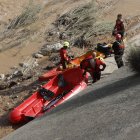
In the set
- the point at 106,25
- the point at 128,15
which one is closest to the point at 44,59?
the point at 106,25

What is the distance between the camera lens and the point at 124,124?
31.2 ft

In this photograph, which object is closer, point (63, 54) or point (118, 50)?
point (118, 50)

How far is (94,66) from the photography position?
47.8ft

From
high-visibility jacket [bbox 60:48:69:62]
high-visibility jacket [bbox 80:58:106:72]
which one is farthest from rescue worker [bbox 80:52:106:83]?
high-visibility jacket [bbox 60:48:69:62]

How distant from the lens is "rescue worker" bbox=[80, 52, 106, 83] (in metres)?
14.5

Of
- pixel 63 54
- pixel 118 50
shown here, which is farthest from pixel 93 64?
pixel 63 54

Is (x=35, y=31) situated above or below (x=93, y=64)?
above

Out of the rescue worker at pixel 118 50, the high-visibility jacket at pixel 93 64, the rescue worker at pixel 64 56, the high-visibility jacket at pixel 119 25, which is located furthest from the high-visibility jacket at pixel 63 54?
the high-visibility jacket at pixel 119 25

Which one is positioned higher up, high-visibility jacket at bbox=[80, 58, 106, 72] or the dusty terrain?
the dusty terrain

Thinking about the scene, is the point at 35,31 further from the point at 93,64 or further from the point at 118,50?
the point at 93,64

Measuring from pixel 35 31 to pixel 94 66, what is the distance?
399 inches

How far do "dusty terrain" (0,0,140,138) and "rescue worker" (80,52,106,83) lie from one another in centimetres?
185

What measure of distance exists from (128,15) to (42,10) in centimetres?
598

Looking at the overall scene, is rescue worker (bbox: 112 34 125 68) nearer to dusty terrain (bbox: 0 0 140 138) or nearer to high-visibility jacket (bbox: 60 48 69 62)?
dusty terrain (bbox: 0 0 140 138)
